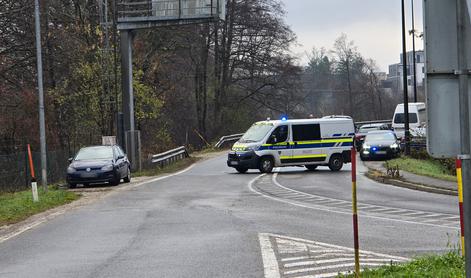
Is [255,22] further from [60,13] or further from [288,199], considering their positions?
[288,199]

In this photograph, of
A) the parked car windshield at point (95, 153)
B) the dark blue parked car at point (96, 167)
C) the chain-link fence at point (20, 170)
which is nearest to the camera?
the dark blue parked car at point (96, 167)

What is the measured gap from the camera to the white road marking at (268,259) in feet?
27.8

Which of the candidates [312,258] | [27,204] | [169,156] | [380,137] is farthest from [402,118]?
[312,258]

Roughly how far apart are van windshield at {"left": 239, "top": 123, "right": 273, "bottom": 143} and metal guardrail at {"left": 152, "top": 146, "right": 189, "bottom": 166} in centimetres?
727

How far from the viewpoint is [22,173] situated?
87.1ft

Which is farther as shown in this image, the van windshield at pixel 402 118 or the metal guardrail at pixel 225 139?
the metal guardrail at pixel 225 139

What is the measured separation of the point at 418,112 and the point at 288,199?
93.1 feet

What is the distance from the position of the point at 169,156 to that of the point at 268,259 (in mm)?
31497

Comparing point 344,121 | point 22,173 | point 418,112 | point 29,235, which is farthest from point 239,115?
point 29,235

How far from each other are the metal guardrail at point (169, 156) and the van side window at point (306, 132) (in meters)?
9.25

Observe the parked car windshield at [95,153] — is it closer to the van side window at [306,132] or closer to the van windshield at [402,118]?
the van side window at [306,132]

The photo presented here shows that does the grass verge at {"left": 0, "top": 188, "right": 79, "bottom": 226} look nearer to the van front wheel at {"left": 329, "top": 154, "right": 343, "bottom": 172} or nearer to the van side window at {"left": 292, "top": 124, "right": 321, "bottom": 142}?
the van side window at {"left": 292, "top": 124, "right": 321, "bottom": 142}

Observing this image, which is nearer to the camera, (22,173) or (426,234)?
(426,234)

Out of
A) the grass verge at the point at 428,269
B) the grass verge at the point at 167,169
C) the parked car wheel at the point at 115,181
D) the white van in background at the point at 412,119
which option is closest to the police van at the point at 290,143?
the grass verge at the point at 167,169
